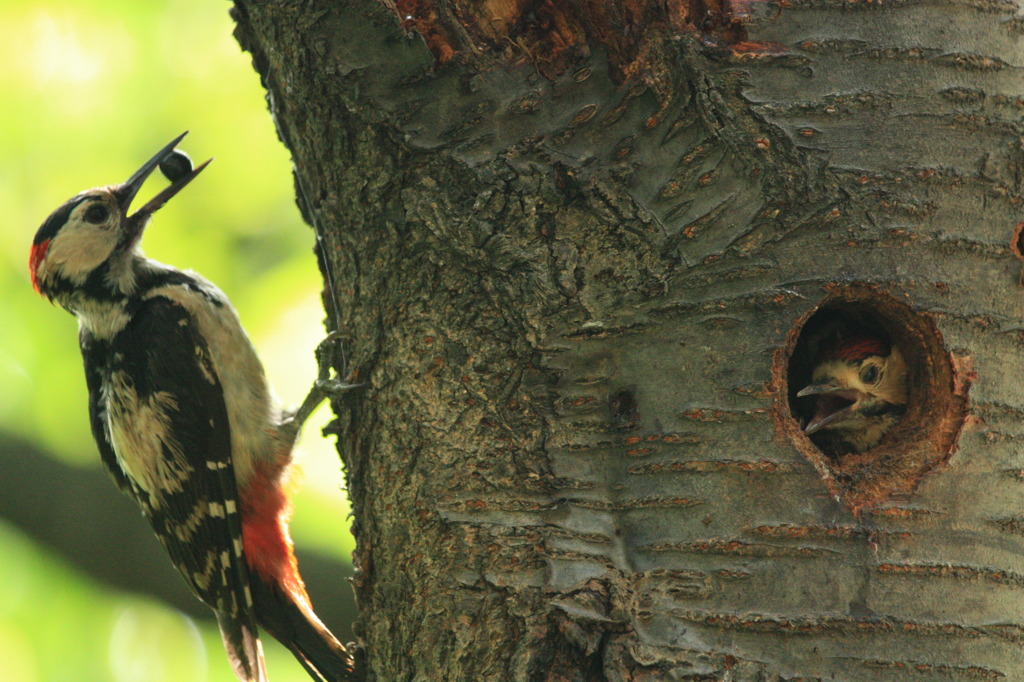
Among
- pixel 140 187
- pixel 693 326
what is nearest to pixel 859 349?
pixel 693 326

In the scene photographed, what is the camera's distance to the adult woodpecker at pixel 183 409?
381cm

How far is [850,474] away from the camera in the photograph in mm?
2076

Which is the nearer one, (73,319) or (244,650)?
(244,650)

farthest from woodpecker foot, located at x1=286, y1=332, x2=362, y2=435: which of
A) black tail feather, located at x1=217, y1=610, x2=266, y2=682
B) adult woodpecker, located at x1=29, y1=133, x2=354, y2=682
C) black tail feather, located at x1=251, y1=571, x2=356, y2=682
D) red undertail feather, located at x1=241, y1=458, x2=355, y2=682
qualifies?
black tail feather, located at x1=217, y1=610, x2=266, y2=682

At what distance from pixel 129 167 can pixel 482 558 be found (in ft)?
12.1

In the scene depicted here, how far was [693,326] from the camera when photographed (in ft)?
6.87

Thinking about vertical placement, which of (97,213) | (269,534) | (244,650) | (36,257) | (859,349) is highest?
(859,349)

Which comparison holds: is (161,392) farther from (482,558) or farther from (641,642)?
(641,642)

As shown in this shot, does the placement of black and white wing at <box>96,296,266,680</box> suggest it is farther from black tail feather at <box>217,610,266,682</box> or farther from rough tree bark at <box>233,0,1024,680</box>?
rough tree bark at <box>233,0,1024,680</box>

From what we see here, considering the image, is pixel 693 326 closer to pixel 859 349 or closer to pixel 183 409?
pixel 859 349

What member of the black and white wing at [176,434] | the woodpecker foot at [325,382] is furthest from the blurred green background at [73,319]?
the black and white wing at [176,434]

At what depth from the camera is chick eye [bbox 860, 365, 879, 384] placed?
3312mm

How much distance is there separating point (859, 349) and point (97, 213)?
320 centimetres

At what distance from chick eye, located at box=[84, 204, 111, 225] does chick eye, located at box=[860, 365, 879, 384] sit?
3.20m
